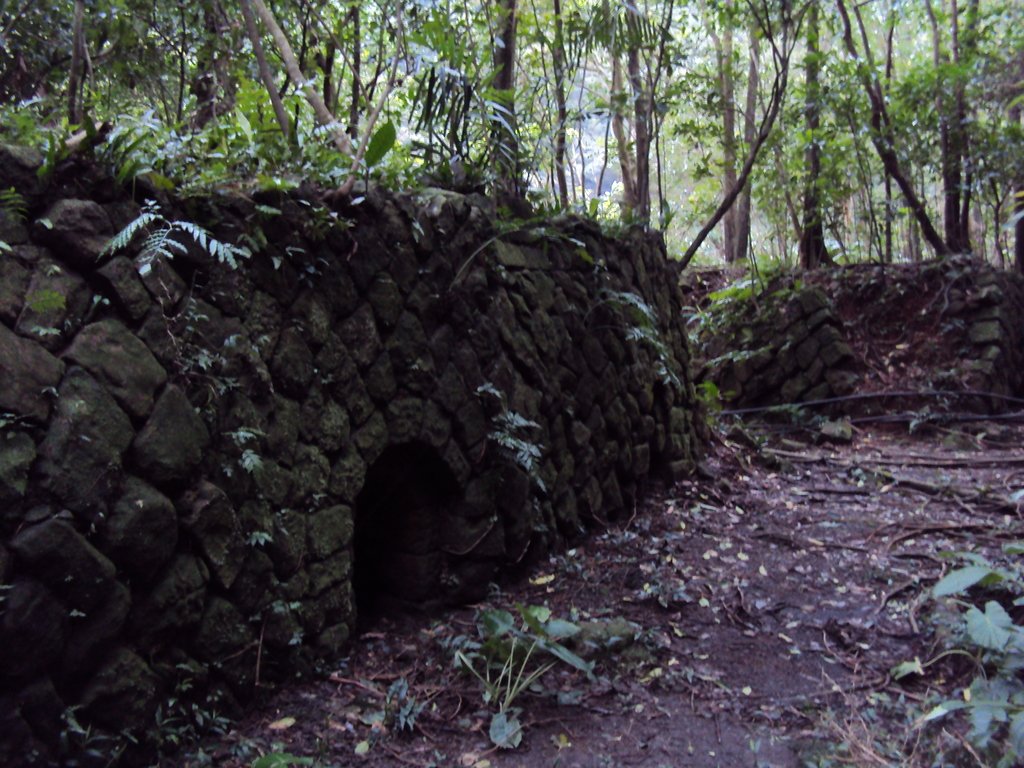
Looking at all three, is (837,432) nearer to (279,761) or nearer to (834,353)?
(834,353)

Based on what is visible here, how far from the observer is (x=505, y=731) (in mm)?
3000

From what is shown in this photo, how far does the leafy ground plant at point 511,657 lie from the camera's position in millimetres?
3205

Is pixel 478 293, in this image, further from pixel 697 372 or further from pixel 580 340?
pixel 697 372

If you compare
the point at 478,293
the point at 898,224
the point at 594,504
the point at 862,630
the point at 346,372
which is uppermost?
the point at 898,224

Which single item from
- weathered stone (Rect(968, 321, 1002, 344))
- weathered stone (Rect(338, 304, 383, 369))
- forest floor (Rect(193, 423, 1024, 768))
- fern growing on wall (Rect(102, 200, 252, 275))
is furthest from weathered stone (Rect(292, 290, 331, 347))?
weathered stone (Rect(968, 321, 1002, 344))

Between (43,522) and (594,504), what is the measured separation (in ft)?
12.1

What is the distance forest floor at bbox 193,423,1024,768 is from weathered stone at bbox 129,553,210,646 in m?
0.44

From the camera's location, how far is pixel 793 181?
1127 centimetres

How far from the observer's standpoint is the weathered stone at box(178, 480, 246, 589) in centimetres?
277

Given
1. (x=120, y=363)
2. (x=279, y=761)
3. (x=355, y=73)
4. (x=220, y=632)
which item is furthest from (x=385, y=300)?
(x=355, y=73)

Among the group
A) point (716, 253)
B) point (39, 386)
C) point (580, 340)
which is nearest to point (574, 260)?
point (580, 340)

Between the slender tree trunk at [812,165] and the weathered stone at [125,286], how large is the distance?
29.6ft

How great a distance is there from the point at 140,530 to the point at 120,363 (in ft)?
1.86

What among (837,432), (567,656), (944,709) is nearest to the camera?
(944,709)
